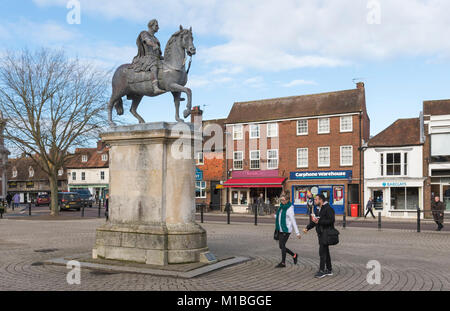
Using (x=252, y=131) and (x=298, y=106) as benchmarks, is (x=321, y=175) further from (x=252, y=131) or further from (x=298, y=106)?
(x=252, y=131)

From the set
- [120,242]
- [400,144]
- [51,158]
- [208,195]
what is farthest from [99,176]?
[120,242]

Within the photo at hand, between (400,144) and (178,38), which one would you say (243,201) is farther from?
(178,38)

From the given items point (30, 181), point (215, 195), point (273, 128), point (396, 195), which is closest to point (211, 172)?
point (215, 195)

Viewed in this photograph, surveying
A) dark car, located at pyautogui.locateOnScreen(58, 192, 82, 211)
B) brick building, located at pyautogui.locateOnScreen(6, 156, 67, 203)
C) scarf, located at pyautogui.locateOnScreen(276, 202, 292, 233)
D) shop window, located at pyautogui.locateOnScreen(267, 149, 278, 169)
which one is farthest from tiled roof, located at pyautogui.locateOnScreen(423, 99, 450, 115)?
brick building, located at pyautogui.locateOnScreen(6, 156, 67, 203)

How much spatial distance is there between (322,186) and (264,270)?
27.4 metres

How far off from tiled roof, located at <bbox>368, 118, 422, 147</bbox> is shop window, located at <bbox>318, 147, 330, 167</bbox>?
342 cm

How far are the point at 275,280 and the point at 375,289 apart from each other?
1.75 m

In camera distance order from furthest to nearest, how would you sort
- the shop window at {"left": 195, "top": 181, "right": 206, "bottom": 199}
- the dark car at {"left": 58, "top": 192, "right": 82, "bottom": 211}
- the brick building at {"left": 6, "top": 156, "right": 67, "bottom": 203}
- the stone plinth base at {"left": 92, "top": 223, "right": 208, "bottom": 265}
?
the brick building at {"left": 6, "top": 156, "right": 67, "bottom": 203}, the shop window at {"left": 195, "top": 181, "right": 206, "bottom": 199}, the dark car at {"left": 58, "top": 192, "right": 82, "bottom": 211}, the stone plinth base at {"left": 92, "top": 223, "right": 208, "bottom": 265}

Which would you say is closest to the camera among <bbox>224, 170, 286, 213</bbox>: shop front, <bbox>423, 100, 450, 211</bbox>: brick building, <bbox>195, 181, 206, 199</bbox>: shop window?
<bbox>423, 100, 450, 211</bbox>: brick building

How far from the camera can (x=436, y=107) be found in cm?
3341

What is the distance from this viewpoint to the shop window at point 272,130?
38250 millimetres

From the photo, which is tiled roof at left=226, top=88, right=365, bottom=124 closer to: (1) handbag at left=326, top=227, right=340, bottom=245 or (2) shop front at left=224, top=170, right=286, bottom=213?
(2) shop front at left=224, top=170, right=286, bottom=213

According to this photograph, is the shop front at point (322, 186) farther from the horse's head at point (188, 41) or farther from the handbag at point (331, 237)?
the horse's head at point (188, 41)

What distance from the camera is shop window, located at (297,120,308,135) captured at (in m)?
36.9
